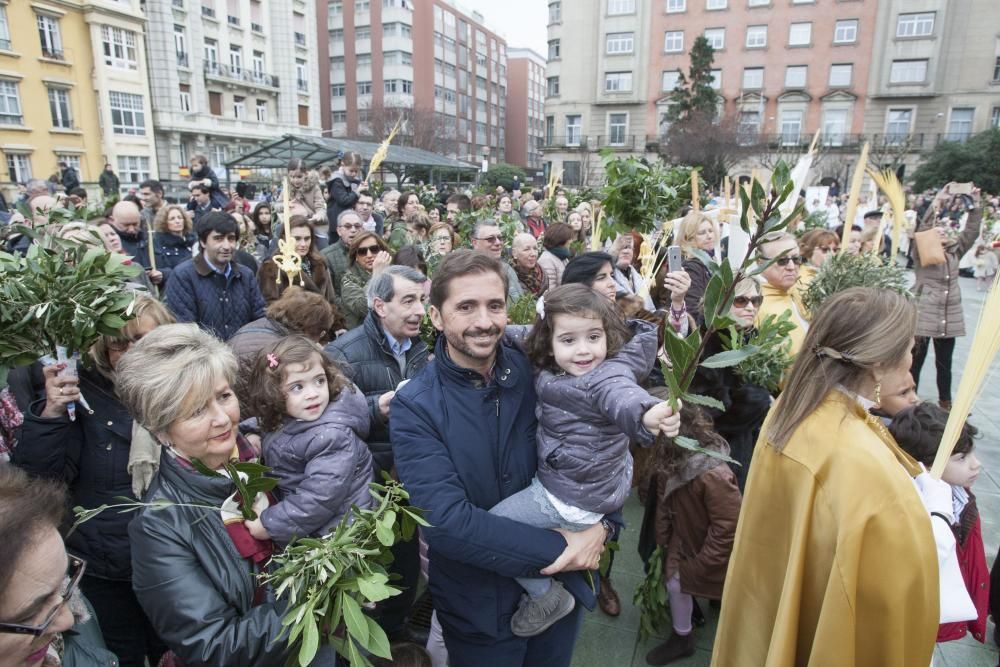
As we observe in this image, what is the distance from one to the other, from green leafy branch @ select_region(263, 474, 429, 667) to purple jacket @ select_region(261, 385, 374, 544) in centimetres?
33

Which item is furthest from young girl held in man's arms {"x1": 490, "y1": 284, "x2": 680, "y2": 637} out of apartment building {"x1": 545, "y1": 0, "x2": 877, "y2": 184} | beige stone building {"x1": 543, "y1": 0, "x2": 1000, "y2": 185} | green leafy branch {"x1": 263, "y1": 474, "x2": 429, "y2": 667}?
apartment building {"x1": 545, "y1": 0, "x2": 877, "y2": 184}

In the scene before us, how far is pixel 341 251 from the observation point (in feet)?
18.8

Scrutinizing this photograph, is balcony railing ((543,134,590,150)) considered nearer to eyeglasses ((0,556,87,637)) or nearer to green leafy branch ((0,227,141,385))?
green leafy branch ((0,227,141,385))

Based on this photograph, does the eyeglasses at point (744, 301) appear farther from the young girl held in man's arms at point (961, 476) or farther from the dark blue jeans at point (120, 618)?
the dark blue jeans at point (120, 618)

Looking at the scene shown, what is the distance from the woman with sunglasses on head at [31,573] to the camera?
4.08 ft

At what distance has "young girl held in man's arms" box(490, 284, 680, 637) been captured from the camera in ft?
6.82

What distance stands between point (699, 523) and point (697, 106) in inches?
1941

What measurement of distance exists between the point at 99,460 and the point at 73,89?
3914 centimetres

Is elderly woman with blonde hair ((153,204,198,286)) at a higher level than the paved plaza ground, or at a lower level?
higher

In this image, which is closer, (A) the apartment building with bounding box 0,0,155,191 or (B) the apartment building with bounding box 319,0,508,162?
(A) the apartment building with bounding box 0,0,155,191

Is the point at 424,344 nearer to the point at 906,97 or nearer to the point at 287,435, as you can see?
the point at 287,435

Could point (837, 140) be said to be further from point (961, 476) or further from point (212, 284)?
point (212, 284)

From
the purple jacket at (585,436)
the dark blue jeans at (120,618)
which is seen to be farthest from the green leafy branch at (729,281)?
the dark blue jeans at (120,618)

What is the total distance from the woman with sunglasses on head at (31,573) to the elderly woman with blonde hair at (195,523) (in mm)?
325
